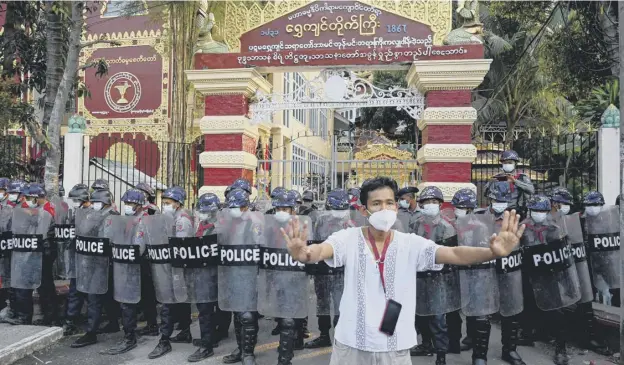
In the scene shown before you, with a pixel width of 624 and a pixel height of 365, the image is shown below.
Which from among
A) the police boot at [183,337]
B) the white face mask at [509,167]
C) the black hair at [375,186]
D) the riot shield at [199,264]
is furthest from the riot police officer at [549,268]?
the police boot at [183,337]

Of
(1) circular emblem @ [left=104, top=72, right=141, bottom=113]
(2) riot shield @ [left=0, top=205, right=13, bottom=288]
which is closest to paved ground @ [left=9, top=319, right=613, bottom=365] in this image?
(2) riot shield @ [left=0, top=205, right=13, bottom=288]

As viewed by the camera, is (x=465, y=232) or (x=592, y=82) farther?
(x=592, y=82)

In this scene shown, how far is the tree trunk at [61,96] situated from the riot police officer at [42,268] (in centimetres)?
138

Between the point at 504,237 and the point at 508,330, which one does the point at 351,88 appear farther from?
the point at 504,237

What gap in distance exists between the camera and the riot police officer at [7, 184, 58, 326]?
22.3ft

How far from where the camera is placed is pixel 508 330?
5.71 meters

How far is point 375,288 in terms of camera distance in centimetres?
299

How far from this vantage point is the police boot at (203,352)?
19.2ft

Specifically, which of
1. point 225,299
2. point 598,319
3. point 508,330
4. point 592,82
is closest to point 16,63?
point 225,299

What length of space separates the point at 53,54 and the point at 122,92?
807 cm

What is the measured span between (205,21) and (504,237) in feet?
28.7

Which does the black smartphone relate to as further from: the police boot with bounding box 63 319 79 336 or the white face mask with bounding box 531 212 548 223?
the police boot with bounding box 63 319 79 336

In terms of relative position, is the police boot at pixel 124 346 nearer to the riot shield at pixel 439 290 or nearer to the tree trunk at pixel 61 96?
the tree trunk at pixel 61 96

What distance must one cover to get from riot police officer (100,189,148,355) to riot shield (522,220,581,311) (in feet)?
14.7
